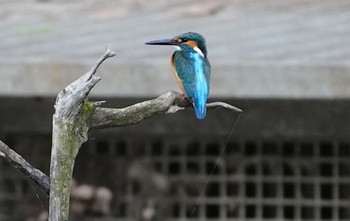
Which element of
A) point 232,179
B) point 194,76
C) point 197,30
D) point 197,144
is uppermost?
point 197,30

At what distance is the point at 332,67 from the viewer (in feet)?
14.9

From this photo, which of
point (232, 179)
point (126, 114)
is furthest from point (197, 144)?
point (126, 114)

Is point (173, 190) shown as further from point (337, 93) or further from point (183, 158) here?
point (337, 93)

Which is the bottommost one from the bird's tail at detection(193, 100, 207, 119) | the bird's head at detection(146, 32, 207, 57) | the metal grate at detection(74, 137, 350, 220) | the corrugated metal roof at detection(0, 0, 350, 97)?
the metal grate at detection(74, 137, 350, 220)

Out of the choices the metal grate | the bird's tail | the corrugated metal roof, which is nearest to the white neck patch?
the bird's tail

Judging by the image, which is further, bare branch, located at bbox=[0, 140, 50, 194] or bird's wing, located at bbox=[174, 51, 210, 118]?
bird's wing, located at bbox=[174, 51, 210, 118]

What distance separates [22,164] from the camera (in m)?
1.70

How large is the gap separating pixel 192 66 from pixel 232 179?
2999mm

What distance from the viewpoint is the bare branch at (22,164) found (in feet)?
5.57

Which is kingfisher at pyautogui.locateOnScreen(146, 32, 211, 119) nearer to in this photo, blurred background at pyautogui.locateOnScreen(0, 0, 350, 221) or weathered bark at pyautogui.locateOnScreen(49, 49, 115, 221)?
weathered bark at pyautogui.locateOnScreen(49, 49, 115, 221)

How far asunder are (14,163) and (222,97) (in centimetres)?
292

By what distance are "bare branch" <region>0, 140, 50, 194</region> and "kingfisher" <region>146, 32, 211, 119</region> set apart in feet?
2.16

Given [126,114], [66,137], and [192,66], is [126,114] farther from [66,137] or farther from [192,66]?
[192,66]

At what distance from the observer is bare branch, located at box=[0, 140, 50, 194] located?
1698 mm
